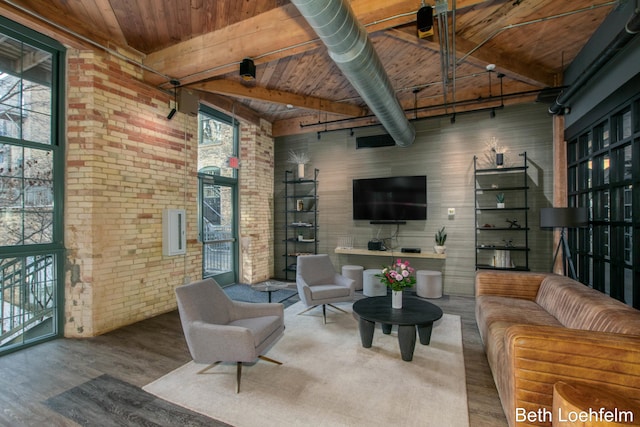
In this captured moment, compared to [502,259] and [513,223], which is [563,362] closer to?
[502,259]

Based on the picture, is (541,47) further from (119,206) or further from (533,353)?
(119,206)

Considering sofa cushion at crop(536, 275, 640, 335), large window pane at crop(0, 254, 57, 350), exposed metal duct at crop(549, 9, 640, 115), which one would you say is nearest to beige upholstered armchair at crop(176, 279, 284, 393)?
large window pane at crop(0, 254, 57, 350)

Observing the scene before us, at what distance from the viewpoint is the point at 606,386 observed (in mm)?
1679

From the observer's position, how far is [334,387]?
2480 mm

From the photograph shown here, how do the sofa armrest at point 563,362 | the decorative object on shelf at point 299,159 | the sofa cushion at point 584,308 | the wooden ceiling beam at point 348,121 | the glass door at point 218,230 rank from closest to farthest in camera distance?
the sofa armrest at point 563,362, the sofa cushion at point 584,308, the wooden ceiling beam at point 348,121, the glass door at point 218,230, the decorative object on shelf at point 299,159

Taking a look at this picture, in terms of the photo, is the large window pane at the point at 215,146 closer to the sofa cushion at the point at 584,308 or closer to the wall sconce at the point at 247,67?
the wall sconce at the point at 247,67

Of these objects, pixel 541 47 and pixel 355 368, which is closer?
pixel 355 368

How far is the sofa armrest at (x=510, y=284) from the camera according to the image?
11.9 feet

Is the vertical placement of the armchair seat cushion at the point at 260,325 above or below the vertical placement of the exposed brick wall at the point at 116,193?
below

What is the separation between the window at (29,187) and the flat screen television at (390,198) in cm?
471

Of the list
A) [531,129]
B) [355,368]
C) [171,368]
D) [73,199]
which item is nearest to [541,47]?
[531,129]

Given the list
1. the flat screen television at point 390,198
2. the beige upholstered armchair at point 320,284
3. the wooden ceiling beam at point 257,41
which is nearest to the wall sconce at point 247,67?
the wooden ceiling beam at point 257,41

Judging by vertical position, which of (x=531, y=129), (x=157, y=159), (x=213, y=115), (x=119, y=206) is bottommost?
(x=119, y=206)

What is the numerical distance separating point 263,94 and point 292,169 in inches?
81.9
